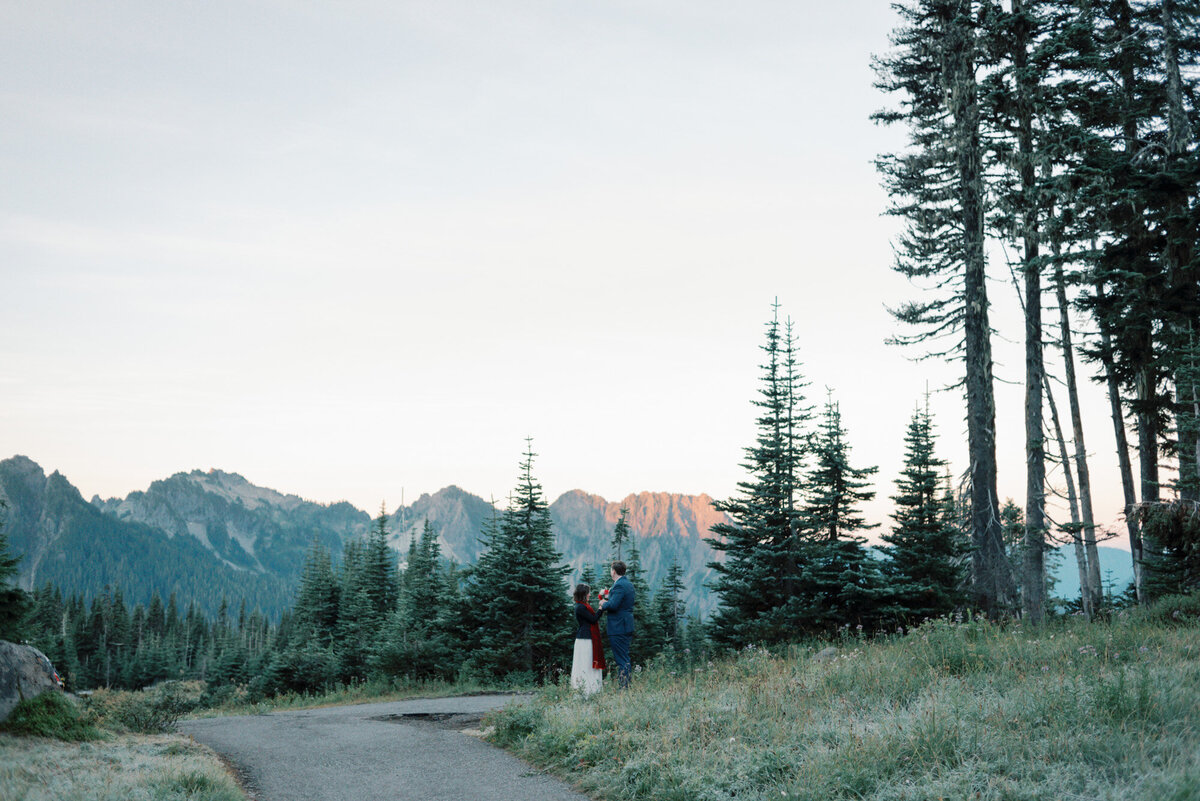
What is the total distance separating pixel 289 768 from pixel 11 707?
4.50 m

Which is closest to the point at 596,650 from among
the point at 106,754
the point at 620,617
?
the point at 620,617

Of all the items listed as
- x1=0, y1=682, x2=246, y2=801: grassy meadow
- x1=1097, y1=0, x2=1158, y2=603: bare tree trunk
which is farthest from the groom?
x1=1097, y1=0, x2=1158, y2=603: bare tree trunk

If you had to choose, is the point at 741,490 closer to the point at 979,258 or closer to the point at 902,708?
the point at 979,258

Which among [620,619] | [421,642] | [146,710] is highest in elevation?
[620,619]

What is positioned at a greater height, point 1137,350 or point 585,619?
point 1137,350

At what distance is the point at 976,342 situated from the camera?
1722cm

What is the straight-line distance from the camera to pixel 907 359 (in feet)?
62.0

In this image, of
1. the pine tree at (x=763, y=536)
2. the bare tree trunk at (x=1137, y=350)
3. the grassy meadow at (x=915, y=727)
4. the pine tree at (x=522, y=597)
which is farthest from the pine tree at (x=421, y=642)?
the bare tree trunk at (x=1137, y=350)

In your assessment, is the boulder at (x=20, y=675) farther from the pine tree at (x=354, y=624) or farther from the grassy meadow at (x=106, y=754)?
the pine tree at (x=354, y=624)

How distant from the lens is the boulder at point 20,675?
31.4 feet

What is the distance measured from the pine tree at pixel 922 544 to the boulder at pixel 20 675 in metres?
17.9

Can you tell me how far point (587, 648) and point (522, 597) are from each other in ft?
48.8

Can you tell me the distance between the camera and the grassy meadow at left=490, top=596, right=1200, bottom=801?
4.97 meters

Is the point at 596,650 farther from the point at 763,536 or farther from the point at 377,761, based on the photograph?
the point at 763,536
